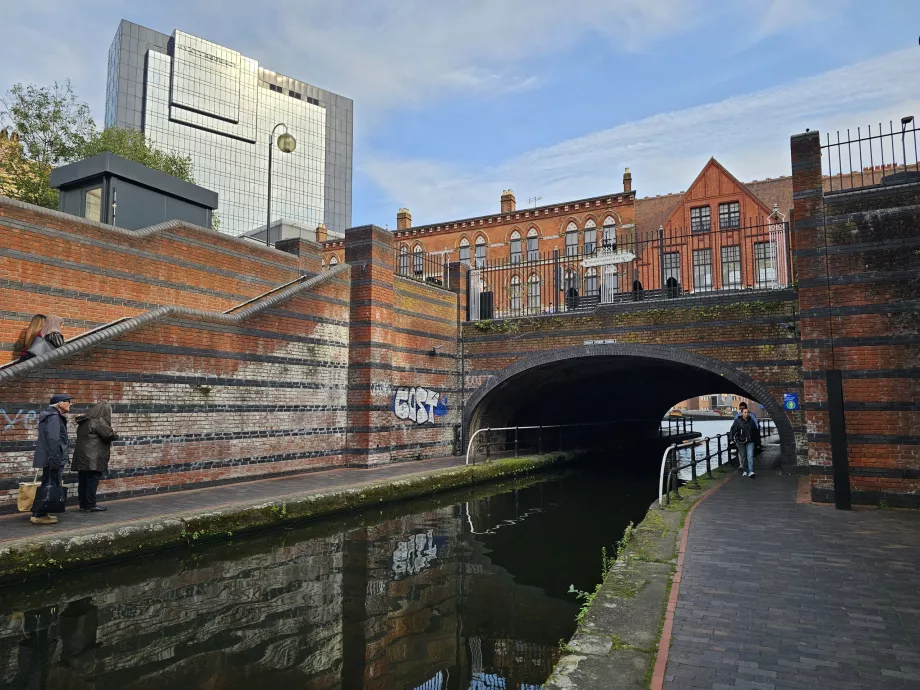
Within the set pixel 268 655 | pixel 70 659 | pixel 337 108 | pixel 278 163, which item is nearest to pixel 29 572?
pixel 70 659

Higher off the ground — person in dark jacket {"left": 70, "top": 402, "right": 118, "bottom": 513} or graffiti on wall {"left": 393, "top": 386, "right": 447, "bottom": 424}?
graffiti on wall {"left": 393, "top": 386, "right": 447, "bottom": 424}

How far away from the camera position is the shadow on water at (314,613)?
14.4ft

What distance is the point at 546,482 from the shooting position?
1472 cm

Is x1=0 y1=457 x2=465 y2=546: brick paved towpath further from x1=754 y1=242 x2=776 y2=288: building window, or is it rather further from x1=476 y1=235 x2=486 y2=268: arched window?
x1=476 y1=235 x2=486 y2=268: arched window

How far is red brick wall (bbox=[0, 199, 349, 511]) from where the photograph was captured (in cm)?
→ 851

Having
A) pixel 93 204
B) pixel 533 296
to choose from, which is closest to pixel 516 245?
pixel 533 296

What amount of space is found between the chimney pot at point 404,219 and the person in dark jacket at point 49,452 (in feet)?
127

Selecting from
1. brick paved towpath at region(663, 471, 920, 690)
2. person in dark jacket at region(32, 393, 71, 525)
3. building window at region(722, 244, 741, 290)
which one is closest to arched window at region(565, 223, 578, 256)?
building window at region(722, 244, 741, 290)

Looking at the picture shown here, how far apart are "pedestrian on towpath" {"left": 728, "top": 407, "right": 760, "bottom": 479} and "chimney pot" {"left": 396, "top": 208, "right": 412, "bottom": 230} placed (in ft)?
115

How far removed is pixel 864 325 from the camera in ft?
28.0

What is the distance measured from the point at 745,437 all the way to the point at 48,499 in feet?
39.9

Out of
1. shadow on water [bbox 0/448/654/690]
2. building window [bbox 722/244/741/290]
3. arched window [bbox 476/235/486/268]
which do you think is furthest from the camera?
arched window [bbox 476/235/486/268]

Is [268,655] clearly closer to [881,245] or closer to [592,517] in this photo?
[592,517]

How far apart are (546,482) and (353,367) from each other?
5677 millimetres
